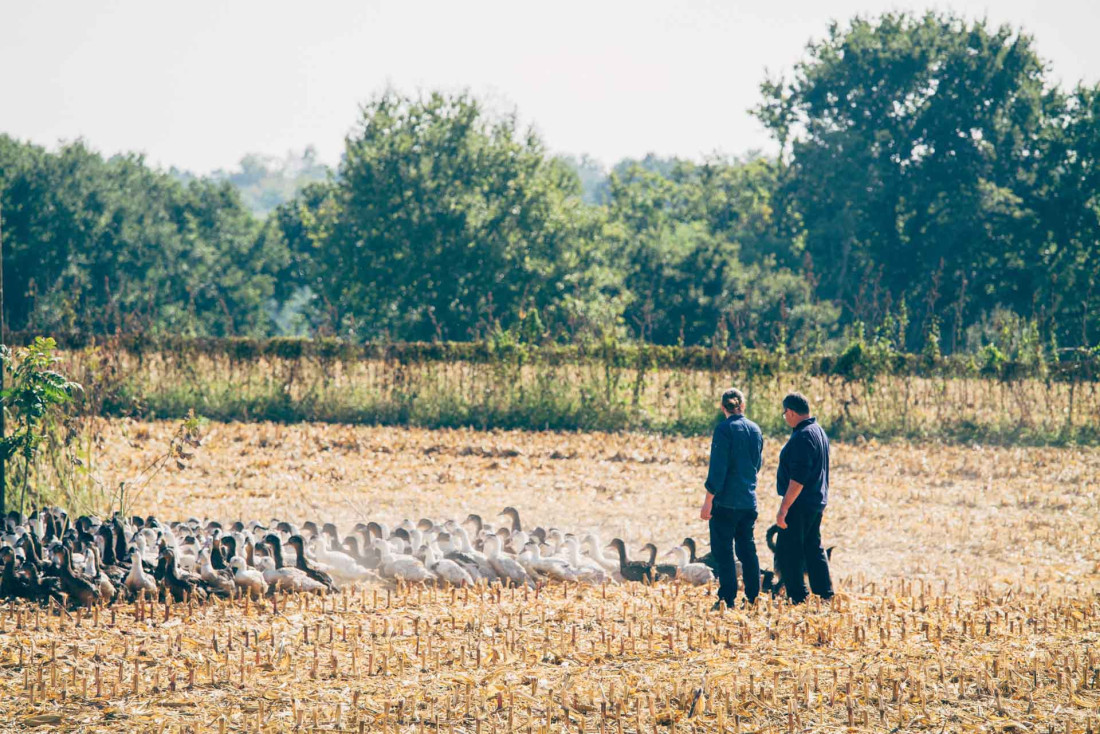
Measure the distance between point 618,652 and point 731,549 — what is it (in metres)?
1.71

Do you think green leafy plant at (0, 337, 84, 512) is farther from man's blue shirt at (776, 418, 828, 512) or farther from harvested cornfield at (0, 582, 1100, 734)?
man's blue shirt at (776, 418, 828, 512)

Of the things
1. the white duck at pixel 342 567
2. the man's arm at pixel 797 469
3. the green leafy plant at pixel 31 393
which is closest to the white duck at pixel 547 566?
the white duck at pixel 342 567

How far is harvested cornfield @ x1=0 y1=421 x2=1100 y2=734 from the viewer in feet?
20.2

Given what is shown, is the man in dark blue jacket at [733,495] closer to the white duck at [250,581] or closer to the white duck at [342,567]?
the white duck at [342,567]

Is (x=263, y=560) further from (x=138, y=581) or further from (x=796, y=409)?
(x=796, y=409)

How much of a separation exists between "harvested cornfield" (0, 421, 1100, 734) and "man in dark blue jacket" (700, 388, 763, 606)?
270 mm

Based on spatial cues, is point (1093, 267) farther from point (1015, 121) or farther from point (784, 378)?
point (784, 378)

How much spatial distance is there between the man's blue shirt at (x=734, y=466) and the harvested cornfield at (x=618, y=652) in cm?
89

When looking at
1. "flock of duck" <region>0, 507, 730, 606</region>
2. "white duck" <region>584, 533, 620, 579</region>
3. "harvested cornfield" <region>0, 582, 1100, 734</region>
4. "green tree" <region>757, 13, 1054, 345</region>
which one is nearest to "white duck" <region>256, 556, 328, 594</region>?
"flock of duck" <region>0, 507, 730, 606</region>

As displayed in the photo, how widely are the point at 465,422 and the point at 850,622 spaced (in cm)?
1245

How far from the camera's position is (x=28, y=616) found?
796 centimetres

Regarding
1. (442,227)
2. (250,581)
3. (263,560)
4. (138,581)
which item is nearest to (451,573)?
(263,560)

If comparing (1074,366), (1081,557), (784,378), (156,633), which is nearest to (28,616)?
(156,633)

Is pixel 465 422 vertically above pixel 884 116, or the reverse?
pixel 884 116
